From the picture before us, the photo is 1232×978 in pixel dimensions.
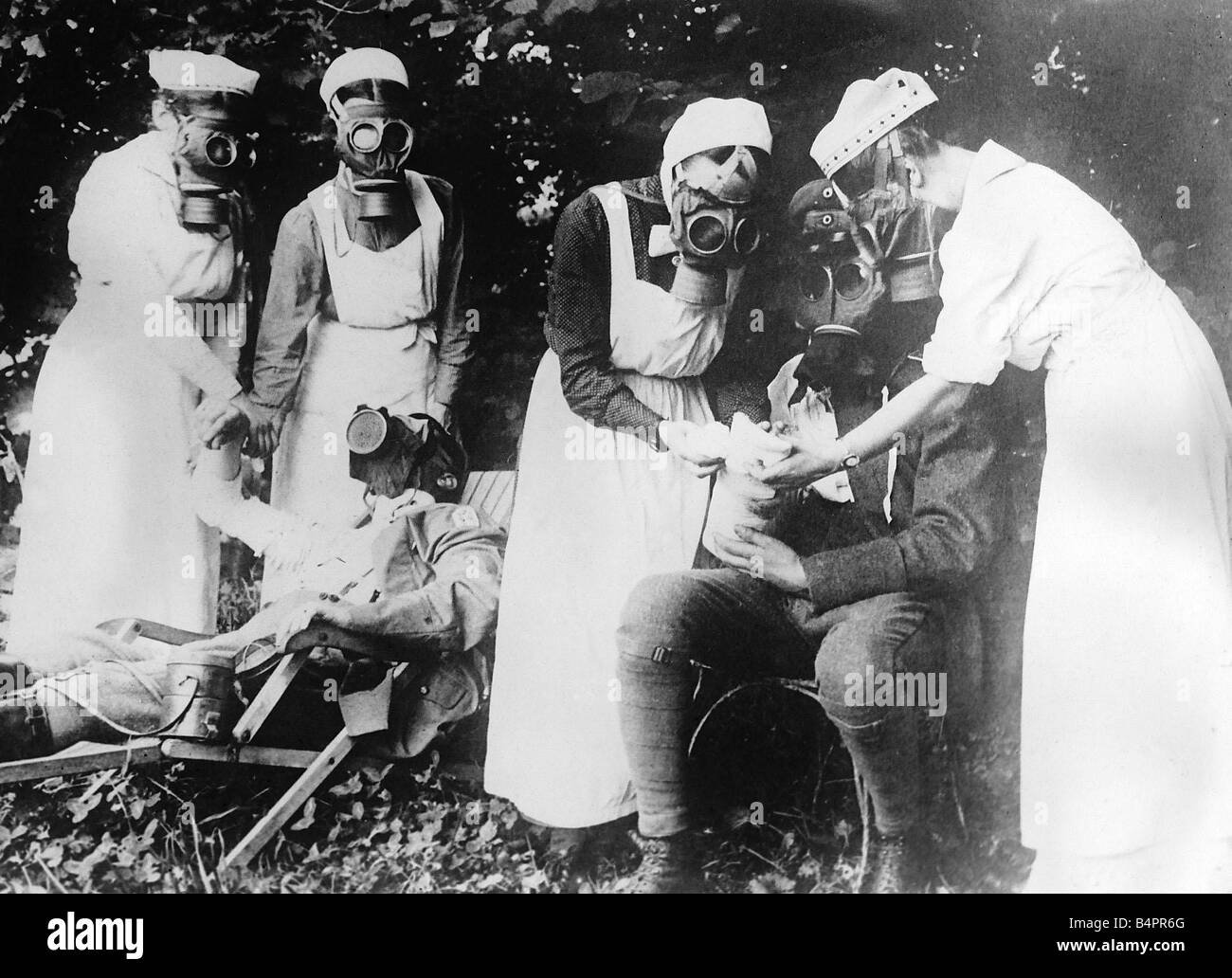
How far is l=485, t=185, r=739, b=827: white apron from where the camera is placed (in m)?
3.49

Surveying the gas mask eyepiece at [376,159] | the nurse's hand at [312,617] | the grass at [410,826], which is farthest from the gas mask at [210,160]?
the grass at [410,826]

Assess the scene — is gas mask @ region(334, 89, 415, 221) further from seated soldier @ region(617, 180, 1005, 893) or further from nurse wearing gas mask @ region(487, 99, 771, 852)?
seated soldier @ region(617, 180, 1005, 893)

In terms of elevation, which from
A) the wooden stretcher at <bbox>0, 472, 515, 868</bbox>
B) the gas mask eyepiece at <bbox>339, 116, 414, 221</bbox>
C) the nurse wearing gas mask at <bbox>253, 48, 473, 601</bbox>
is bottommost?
the wooden stretcher at <bbox>0, 472, 515, 868</bbox>

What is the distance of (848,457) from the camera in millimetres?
3539

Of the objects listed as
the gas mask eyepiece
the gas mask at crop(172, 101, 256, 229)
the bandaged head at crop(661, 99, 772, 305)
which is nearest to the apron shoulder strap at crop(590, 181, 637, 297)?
the bandaged head at crop(661, 99, 772, 305)

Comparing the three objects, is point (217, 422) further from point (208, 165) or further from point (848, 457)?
point (848, 457)

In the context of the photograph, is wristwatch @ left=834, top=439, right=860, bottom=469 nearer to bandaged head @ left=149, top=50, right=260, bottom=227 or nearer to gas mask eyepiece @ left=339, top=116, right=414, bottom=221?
gas mask eyepiece @ left=339, top=116, right=414, bottom=221

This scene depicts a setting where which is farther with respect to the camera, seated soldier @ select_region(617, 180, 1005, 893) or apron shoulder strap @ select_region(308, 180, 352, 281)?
apron shoulder strap @ select_region(308, 180, 352, 281)

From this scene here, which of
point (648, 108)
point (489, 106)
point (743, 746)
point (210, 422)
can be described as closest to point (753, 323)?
point (648, 108)

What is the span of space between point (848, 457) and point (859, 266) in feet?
1.98

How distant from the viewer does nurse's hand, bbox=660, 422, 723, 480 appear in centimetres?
356

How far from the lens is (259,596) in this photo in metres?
3.54

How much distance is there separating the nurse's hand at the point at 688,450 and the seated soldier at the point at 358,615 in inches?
23.7

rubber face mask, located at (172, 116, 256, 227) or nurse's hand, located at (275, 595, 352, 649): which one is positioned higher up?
rubber face mask, located at (172, 116, 256, 227)
